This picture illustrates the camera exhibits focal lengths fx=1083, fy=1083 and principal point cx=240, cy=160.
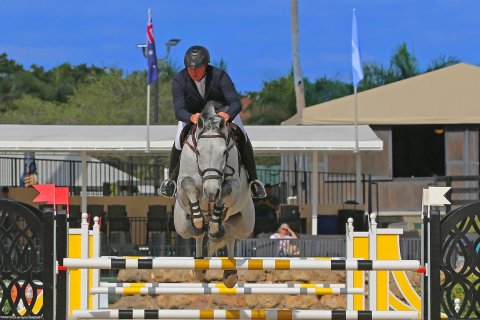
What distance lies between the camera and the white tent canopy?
68.8 ft

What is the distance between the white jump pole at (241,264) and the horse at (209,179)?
328 millimetres

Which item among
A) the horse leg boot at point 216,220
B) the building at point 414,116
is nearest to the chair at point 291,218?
the building at point 414,116

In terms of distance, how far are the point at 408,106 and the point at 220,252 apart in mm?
11298

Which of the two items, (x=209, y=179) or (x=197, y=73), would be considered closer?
(x=209, y=179)

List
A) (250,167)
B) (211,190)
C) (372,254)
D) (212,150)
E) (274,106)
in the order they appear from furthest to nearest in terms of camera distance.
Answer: (274,106), (372,254), (250,167), (212,150), (211,190)

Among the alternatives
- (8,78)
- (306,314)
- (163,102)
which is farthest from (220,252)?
(8,78)

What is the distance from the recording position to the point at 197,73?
880 centimetres

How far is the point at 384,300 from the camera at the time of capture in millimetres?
11781

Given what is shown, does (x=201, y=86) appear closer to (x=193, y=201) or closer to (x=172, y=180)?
(x=172, y=180)

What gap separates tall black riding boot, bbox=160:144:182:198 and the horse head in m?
0.80

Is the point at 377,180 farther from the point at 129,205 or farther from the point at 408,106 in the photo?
the point at 129,205

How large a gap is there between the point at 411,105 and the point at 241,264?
20876mm

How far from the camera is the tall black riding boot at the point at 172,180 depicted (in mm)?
8922

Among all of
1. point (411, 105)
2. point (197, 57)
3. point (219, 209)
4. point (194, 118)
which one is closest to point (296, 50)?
point (411, 105)
